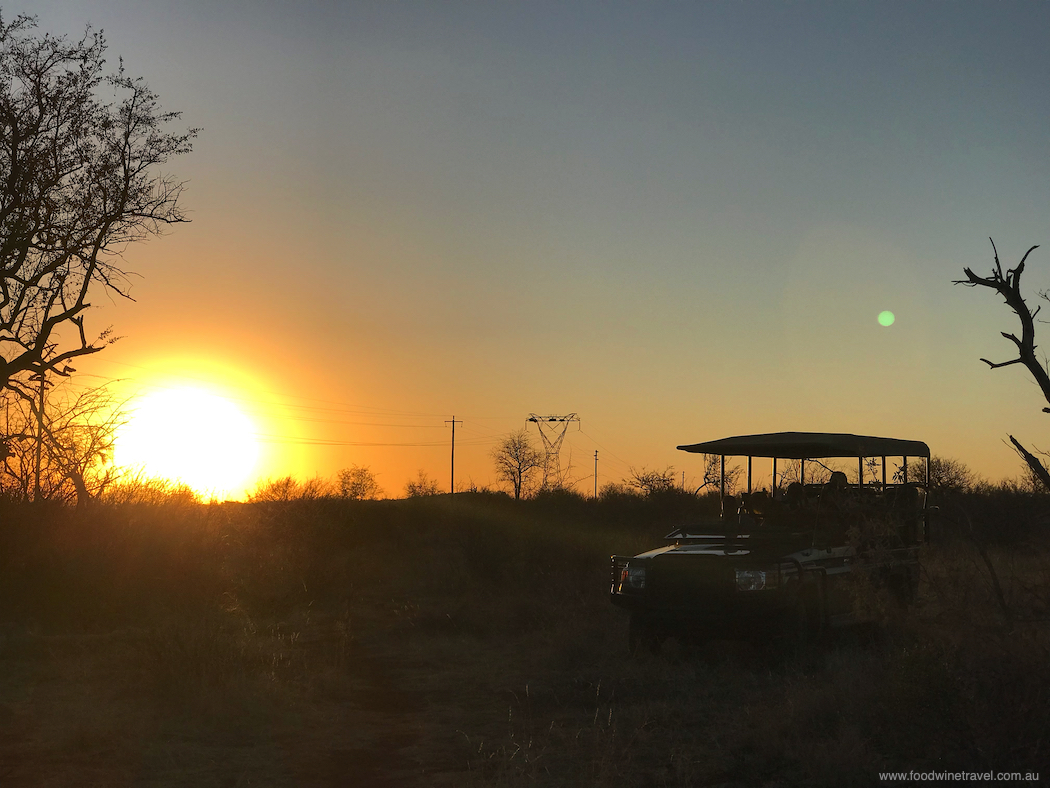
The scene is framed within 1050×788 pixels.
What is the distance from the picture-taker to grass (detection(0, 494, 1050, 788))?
18.6ft

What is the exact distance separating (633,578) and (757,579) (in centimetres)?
144

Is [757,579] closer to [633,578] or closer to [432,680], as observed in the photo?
[633,578]

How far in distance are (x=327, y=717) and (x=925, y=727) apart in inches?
188

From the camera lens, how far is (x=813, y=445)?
10.6 m

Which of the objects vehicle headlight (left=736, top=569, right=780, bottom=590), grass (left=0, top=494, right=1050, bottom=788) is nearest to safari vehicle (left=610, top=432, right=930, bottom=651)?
vehicle headlight (left=736, top=569, right=780, bottom=590)

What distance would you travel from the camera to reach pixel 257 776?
6055 mm

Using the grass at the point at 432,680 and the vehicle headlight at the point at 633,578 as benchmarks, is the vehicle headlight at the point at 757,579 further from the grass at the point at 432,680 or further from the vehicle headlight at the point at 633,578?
the vehicle headlight at the point at 633,578

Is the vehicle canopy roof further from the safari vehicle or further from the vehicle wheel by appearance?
the vehicle wheel

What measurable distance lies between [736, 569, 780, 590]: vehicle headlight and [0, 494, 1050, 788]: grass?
0.82 m

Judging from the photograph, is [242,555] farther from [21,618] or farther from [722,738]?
[722,738]

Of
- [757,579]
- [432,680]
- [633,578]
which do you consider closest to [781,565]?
[757,579]

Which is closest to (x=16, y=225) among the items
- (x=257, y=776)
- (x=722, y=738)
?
(x=257, y=776)

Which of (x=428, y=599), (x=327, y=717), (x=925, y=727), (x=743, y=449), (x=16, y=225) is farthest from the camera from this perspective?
(x=428, y=599)

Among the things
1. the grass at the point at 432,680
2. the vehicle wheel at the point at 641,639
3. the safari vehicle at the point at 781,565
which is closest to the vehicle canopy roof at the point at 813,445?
the safari vehicle at the point at 781,565
